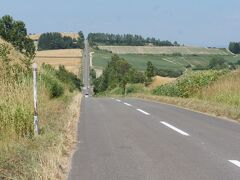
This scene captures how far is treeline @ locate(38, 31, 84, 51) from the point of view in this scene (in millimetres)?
127981

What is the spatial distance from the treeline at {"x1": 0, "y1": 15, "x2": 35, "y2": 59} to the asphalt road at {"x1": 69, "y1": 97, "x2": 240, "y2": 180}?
36282 millimetres

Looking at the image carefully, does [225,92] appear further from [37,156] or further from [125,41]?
[125,41]

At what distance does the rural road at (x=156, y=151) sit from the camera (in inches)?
310

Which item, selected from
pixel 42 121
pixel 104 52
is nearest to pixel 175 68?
pixel 104 52

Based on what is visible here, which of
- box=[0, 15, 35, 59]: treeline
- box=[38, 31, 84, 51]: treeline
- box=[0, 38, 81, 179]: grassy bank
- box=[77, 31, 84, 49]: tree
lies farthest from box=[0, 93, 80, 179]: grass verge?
box=[77, 31, 84, 49]: tree

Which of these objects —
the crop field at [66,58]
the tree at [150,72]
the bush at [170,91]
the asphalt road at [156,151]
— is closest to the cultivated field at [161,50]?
the crop field at [66,58]

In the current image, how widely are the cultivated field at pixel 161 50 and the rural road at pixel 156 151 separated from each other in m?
126

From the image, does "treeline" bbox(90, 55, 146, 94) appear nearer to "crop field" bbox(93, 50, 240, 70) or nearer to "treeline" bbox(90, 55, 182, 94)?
"treeline" bbox(90, 55, 182, 94)

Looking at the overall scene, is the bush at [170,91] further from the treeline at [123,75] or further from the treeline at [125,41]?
the treeline at [125,41]

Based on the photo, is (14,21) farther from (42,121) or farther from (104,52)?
(104,52)

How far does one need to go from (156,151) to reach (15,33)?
43247mm

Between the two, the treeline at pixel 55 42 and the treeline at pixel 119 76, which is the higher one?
the treeline at pixel 55 42

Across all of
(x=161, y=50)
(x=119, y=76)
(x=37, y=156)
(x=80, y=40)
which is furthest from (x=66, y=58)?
(x=37, y=156)

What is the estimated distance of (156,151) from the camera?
1010 centimetres
